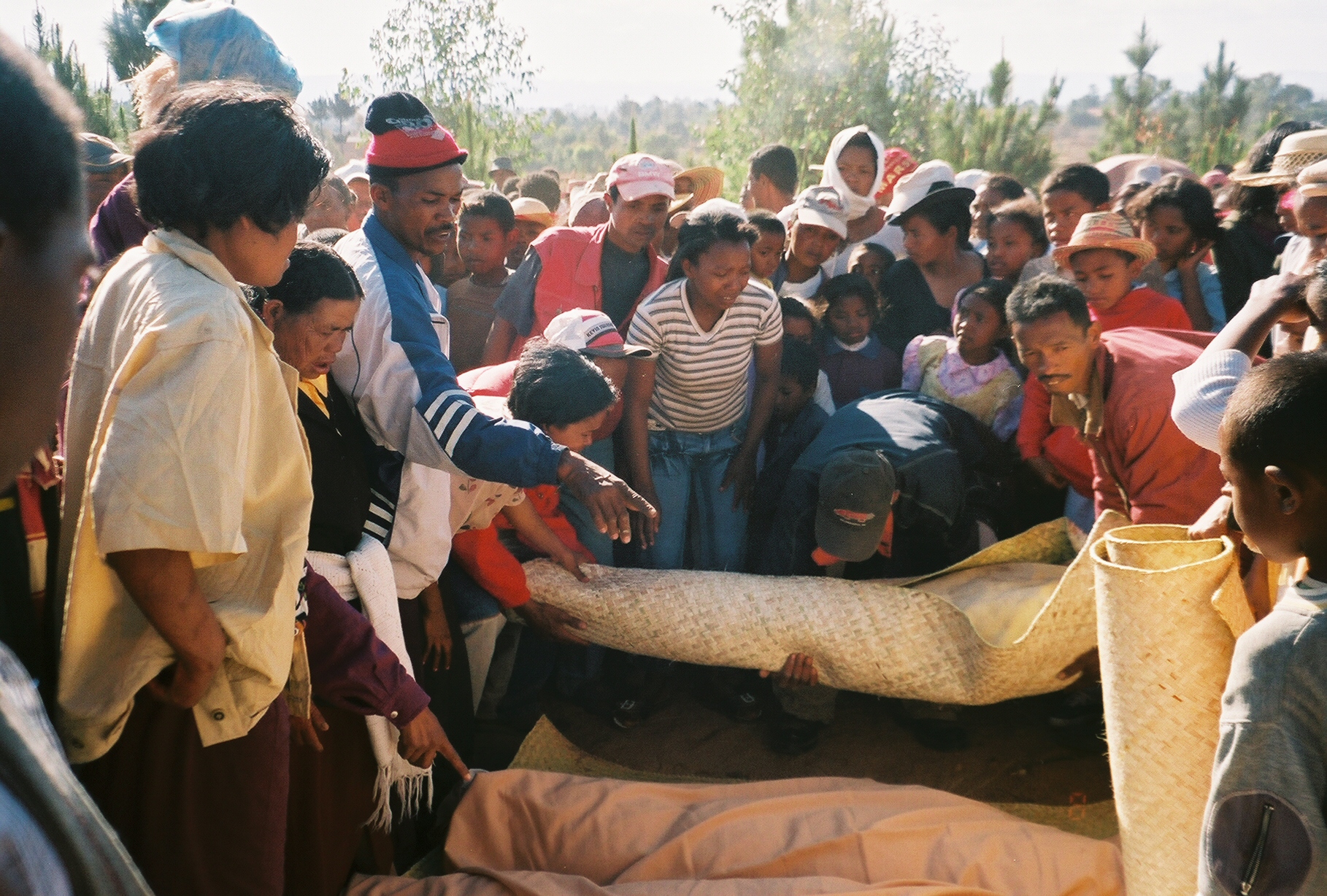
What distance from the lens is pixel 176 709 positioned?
1539 millimetres

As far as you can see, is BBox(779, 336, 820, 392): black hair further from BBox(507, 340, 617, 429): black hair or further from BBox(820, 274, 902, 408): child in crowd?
BBox(507, 340, 617, 429): black hair

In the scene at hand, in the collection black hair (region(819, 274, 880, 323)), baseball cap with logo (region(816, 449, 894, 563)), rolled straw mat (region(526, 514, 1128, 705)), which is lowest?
rolled straw mat (region(526, 514, 1128, 705))

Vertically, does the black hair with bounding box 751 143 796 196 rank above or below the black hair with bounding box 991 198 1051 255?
above

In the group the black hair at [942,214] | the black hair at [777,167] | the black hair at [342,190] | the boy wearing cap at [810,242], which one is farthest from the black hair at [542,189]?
the black hair at [942,214]

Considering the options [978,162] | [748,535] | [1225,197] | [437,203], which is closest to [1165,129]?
[978,162]

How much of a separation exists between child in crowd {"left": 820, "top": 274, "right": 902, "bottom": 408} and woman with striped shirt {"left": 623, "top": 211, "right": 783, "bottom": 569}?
38 centimetres

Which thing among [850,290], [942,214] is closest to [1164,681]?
[850,290]

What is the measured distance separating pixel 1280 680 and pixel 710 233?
263 cm

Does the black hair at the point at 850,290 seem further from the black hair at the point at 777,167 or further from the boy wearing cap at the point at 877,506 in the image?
the black hair at the point at 777,167

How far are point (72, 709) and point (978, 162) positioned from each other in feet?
48.7

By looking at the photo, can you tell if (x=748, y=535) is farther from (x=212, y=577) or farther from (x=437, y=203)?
(x=212, y=577)

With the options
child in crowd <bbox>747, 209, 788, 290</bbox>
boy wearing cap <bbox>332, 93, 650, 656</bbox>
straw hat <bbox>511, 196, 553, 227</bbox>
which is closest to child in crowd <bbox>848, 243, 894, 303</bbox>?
child in crowd <bbox>747, 209, 788, 290</bbox>

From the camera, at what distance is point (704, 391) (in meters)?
3.74

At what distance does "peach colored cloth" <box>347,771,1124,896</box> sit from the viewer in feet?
7.05
